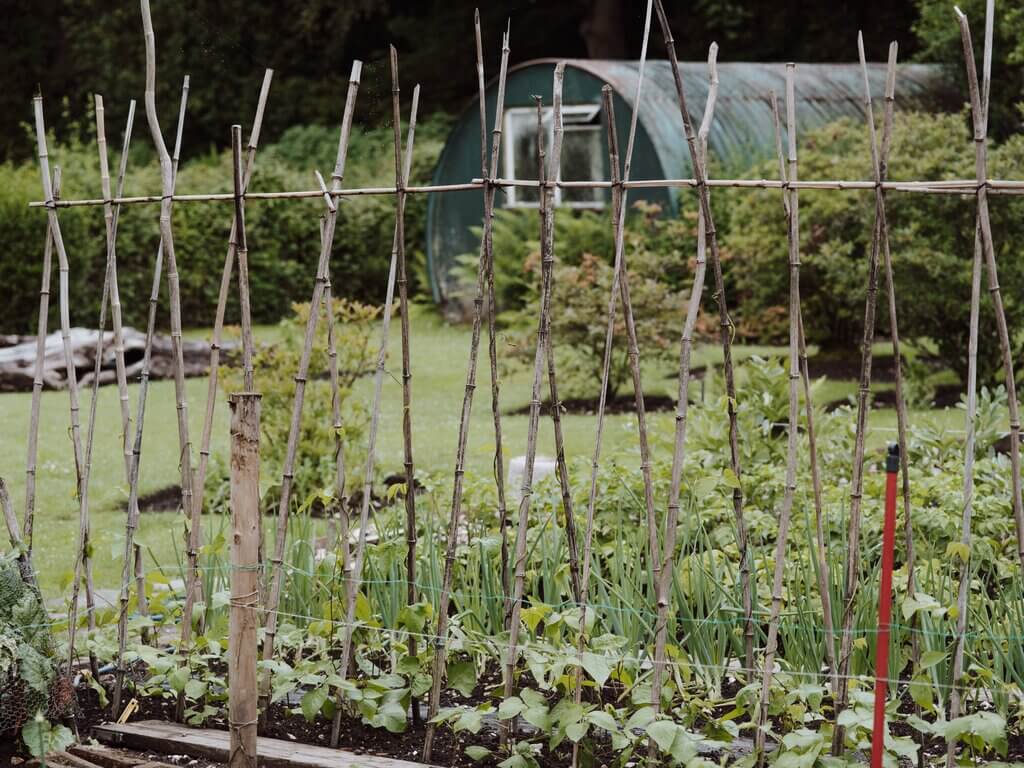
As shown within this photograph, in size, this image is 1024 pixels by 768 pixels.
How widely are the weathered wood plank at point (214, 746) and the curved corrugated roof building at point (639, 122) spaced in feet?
33.0

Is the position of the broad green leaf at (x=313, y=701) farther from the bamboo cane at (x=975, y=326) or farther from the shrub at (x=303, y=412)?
the shrub at (x=303, y=412)

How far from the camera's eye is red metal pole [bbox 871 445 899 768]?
2.45 metres

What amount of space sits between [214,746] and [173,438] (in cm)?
621

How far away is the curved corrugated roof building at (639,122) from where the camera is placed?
44.9 ft

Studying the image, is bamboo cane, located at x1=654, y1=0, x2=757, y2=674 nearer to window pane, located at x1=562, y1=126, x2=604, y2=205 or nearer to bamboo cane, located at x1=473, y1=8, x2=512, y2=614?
bamboo cane, located at x1=473, y1=8, x2=512, y2=614

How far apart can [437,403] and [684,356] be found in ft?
25.2

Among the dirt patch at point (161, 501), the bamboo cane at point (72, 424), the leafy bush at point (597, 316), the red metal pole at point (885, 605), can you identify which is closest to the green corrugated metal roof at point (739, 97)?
the leafy bush at point (597, 316)

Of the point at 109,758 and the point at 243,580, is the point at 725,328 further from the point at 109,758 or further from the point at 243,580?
the point at 109,758

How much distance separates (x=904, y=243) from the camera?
9766 mm

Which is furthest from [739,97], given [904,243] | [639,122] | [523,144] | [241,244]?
[241,244]

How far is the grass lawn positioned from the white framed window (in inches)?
110

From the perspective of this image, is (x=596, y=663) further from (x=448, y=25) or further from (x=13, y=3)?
(x=13, y=3)

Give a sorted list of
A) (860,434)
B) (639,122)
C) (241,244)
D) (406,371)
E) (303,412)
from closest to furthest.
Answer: (860,434)
(406,371)
(241,244)
(303,412)
(639,122)

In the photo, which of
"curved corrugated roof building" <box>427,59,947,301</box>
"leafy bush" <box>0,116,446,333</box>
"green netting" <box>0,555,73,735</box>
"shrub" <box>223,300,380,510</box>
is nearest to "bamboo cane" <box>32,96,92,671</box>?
"green netting" <box>0,555,73,735</box>
